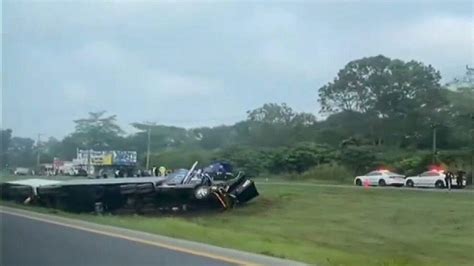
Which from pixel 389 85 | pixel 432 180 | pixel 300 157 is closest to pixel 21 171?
pixel 300 157

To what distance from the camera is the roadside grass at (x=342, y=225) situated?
5352mm

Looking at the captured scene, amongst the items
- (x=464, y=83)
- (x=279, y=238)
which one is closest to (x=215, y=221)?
(x=279, y=238)

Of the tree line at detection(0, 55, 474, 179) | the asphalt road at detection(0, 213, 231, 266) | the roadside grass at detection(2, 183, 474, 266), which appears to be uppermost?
the tree line at detection(0, 55, 474, 179)

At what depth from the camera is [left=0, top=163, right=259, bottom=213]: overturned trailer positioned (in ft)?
18.6

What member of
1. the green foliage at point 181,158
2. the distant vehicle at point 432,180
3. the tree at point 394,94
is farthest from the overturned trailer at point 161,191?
the distant vehicle at point 432,180

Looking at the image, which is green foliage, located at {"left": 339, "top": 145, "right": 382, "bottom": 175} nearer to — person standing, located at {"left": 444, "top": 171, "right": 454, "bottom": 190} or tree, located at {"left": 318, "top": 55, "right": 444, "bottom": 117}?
tree, located at {"left": 318, "top": 55, "right": 444, "bottom": 117}

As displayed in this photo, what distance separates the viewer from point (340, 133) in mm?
5512

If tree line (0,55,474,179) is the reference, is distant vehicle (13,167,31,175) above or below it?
below

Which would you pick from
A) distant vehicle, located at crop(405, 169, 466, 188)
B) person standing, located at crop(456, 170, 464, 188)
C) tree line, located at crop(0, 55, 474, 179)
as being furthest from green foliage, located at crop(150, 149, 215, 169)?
person standing, located at crop(456, 170, 464, 188)

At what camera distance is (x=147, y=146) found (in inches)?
229

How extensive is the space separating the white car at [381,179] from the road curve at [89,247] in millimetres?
716

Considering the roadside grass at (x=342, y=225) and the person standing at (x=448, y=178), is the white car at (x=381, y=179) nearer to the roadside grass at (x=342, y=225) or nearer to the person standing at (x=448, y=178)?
the roadside grass at (x=342, y=225)

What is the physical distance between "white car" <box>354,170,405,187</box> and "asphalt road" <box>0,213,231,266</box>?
1.05 metres

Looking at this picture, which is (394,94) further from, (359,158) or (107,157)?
(107,157)
